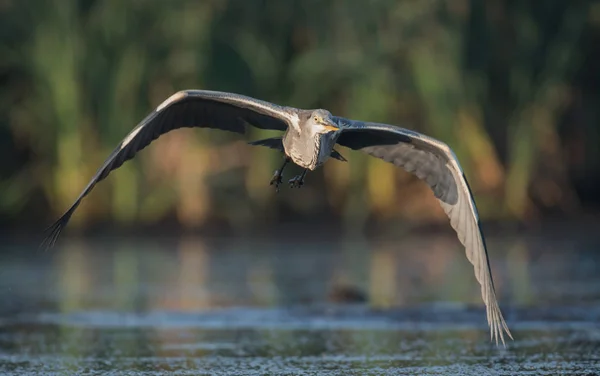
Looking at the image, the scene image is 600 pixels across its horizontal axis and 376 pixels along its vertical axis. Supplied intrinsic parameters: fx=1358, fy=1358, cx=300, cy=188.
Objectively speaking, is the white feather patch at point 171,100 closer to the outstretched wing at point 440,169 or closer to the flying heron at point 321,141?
the flying heron at point 321,141

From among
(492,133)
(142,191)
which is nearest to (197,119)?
(142,191)

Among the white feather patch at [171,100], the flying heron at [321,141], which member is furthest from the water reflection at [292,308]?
the white feather patch at [171,100]

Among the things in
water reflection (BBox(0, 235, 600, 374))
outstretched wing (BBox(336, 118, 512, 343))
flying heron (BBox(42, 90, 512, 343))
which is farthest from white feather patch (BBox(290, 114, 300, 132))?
water reflection (BBox(0, 235, 600, 374))

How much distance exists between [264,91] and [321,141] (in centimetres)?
1215

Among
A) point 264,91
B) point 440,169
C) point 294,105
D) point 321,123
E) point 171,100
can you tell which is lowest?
point 440,169

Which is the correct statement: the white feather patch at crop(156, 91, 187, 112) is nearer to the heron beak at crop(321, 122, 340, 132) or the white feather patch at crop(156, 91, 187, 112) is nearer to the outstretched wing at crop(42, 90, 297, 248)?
the outstretched wing at crop(42, 90, 297, 248)

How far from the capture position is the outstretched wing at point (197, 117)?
8734 millimetres

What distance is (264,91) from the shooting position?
21.1 metres

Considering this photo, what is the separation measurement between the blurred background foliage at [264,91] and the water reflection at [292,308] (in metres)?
2.12

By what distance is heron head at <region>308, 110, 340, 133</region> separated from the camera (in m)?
9.01

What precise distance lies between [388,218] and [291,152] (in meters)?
11.9

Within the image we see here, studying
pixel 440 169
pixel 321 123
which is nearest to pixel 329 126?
pixel 321 123

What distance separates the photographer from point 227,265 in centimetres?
1661

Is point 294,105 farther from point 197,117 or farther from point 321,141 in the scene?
point 321,141
